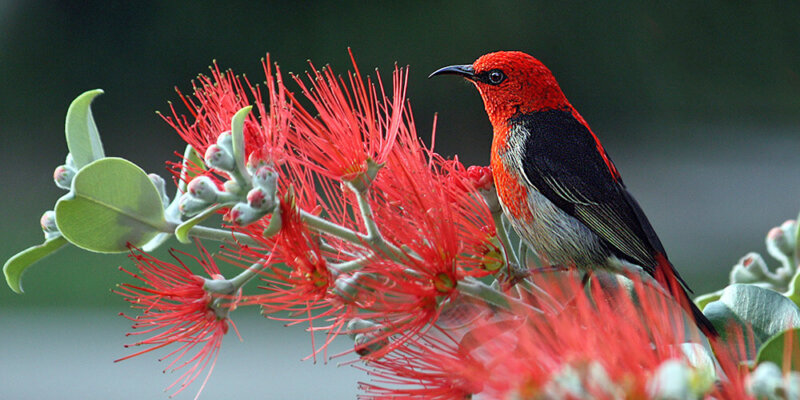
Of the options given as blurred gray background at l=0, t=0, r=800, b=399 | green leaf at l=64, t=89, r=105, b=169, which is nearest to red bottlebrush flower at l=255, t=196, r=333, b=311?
green leaf at l=64, t=89, r=105, b=169

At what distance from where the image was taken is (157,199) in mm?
395

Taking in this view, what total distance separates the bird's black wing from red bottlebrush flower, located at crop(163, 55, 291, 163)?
19 cm

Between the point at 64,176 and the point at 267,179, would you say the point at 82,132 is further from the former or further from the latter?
the point at 267,179

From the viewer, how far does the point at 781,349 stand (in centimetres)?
31

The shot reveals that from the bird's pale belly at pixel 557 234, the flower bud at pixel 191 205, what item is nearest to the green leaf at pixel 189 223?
the flower bud at pixel 191 205

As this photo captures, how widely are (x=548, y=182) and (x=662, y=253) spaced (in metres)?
0.09

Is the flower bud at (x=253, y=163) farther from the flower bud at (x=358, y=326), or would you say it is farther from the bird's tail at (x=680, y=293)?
the bird's tail at (x=680, y=293)

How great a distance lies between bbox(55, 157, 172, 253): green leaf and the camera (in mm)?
372

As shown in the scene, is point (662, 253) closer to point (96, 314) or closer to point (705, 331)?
point (705, 331)

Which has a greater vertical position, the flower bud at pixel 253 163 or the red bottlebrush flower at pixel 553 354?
the flower bud at pixel 253 163

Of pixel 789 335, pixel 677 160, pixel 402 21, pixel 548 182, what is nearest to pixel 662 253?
pixel 548 182

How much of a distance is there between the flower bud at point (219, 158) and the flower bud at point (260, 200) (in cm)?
2

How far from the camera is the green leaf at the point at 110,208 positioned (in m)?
0.37

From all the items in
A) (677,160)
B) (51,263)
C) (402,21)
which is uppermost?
(402,21)
